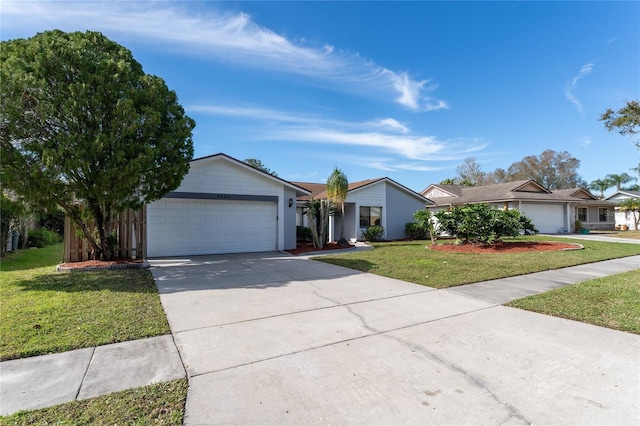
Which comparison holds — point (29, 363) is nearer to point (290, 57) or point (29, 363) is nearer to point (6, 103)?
point (6, 103)

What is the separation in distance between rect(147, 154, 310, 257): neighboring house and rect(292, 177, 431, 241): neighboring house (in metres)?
5.69

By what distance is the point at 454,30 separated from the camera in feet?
38.2

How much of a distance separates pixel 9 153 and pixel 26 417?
789 cm

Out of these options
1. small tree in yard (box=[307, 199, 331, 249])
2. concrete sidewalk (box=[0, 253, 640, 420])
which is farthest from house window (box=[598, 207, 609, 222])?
small tree in yard (box=[307, 199, 331, 249])

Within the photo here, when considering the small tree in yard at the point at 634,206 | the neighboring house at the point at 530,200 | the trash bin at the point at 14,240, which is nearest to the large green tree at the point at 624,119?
the neighboring house at the point at 530,200

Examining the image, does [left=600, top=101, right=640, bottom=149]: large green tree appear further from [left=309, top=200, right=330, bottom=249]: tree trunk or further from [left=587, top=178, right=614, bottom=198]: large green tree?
[left=587, top=178, right=614, bottom=198]: large green tree

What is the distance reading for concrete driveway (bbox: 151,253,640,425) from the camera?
7.98 feet

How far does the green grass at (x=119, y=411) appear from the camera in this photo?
2.28 m

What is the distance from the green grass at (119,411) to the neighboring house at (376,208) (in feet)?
55.5

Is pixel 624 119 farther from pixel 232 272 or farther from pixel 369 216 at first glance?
pixel 232 272

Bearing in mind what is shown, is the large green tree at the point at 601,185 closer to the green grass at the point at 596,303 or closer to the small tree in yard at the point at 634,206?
the small tree in yard at the point at 634,206

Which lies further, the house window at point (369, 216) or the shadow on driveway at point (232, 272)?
the house window at point (369, 216)

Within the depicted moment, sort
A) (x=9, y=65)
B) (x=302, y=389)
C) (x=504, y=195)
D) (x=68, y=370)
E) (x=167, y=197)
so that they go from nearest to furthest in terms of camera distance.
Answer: (x=302, y=389)
(x=68, y=370)
(x=9, y=65)
(x=167, y=197)
(x=504, y=195)

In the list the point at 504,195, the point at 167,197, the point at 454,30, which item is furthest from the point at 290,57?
the point at 504,195
